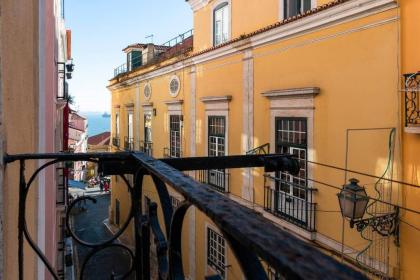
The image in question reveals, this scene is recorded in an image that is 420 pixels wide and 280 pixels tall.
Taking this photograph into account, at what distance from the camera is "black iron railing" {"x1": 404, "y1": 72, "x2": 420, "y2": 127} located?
21.1ft

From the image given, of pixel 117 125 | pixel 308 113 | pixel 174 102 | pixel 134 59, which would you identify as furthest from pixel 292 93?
pixel 117 125

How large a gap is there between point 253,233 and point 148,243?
3.92 feet

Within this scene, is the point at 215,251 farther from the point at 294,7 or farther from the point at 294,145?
the point at 294,7

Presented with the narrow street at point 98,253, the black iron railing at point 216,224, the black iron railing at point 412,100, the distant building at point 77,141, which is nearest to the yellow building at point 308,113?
the black iron railing at point 412,100

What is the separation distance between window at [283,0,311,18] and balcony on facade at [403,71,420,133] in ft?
12.5

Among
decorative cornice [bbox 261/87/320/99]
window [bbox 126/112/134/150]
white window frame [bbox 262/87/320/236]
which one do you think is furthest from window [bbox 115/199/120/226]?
decorative cornice [bbox 261/87/320/99]

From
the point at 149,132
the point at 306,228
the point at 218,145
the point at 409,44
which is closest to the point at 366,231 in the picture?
the point at 306,228

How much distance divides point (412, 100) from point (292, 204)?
3.95m

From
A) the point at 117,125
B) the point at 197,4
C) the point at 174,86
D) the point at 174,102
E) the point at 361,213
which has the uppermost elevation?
the point at 197,4

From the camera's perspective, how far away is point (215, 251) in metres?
13.3

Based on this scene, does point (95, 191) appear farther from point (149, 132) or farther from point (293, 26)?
point (293, 26)

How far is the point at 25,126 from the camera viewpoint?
2.56m

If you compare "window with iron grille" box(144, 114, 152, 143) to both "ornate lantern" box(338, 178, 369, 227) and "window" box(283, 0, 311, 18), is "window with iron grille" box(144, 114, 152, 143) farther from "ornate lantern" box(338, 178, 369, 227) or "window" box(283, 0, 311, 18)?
"ornate lantern" box(338, 178, 369, 227)

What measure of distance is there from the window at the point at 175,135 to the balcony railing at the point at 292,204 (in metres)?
6.57
